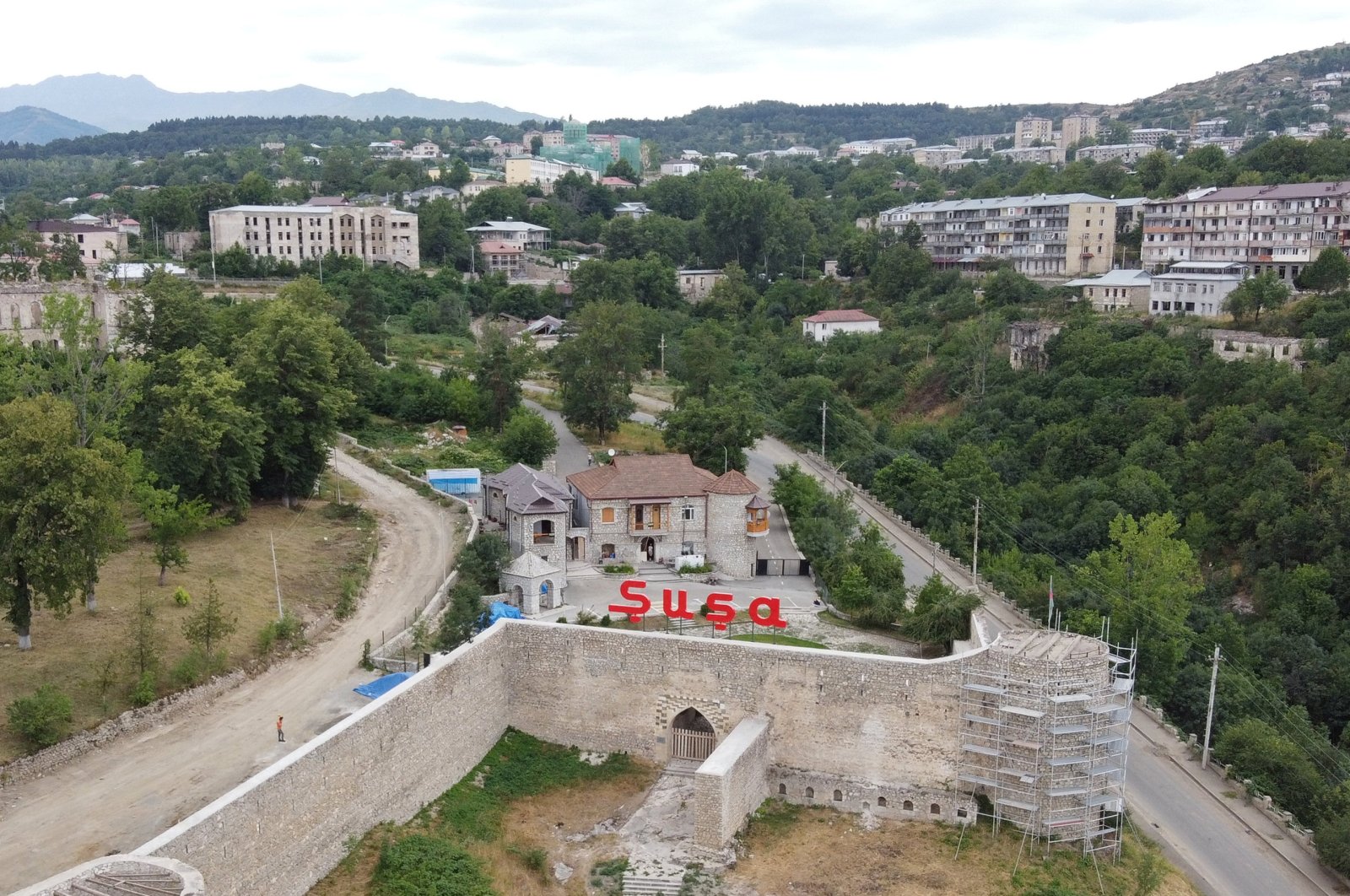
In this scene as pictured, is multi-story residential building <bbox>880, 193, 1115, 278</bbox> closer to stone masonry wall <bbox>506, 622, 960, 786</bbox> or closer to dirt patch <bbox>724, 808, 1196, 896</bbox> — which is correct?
stone masonry wall <bbox>506, 622, 960, 786</bbox>

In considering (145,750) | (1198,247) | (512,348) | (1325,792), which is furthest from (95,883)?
(1198,247)

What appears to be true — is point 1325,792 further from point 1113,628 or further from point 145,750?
point 145,750

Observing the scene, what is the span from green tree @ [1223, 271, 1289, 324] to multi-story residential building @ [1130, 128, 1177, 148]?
10836cm

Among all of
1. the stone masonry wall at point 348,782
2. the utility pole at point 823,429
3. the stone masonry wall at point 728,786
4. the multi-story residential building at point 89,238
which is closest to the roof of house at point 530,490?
the stone masonry wall at point 348,782

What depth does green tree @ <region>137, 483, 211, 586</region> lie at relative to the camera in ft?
109

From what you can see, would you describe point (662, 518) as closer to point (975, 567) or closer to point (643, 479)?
point (643, 479)

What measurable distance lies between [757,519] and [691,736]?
14.6 meters

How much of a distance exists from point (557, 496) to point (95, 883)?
2363 centimetres

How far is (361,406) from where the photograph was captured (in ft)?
187

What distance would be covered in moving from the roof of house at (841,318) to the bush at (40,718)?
221ft

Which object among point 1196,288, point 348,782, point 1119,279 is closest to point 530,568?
point 348,782

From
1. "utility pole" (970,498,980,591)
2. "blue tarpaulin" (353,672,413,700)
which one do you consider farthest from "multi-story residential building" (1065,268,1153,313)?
"blue tarpaulin" (353,672,413,700)

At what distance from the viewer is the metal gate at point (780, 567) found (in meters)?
42.8

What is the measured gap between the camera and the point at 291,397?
137 feet
